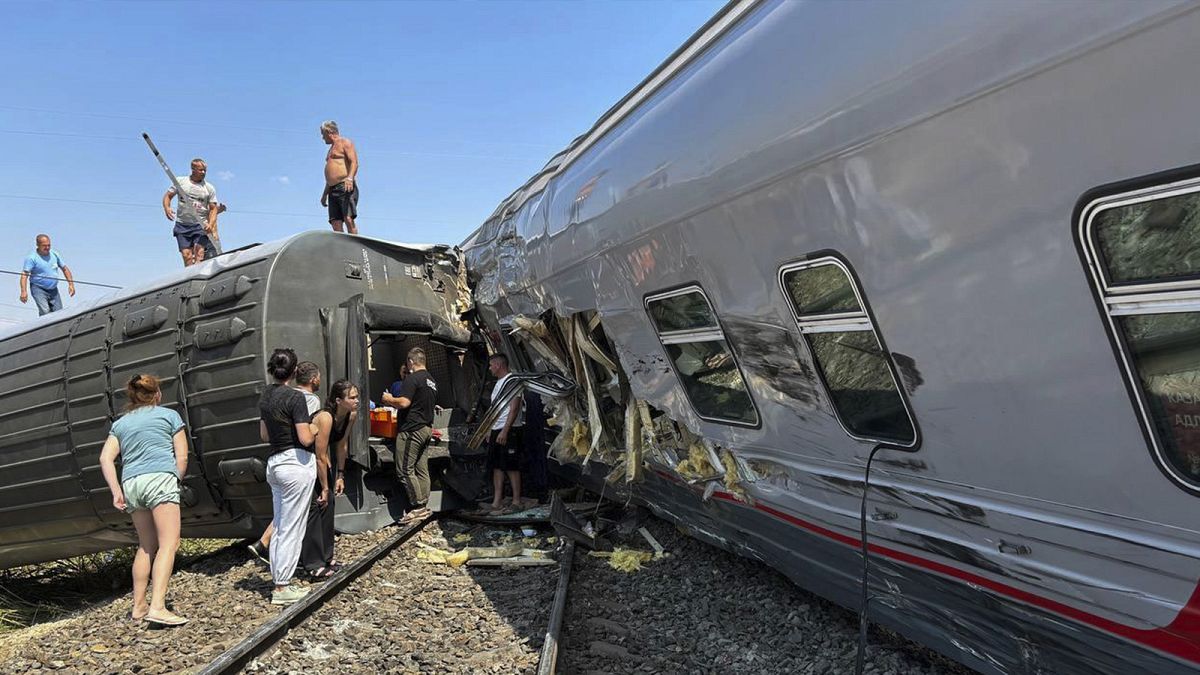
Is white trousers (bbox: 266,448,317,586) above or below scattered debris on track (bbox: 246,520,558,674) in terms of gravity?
above

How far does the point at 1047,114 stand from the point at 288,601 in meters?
5.83

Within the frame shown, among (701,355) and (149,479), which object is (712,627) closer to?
(701,355)

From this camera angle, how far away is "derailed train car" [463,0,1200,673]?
1952 millimetres

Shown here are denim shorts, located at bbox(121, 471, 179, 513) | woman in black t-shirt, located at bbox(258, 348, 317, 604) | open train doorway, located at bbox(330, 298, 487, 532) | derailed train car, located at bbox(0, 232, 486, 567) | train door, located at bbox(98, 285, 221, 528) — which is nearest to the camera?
denim shorts, located at bbox(121, 471, 179, 513)

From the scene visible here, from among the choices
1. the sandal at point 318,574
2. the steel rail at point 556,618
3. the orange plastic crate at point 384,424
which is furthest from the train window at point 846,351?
the orange plastic crate at point 384,424

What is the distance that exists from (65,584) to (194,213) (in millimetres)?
4923

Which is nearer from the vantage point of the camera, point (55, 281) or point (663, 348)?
point (663, 348)

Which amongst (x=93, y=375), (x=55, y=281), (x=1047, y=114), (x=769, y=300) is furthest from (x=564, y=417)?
(x=55, y=281)

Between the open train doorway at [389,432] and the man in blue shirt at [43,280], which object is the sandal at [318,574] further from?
the man in blue shirt at [43,280]

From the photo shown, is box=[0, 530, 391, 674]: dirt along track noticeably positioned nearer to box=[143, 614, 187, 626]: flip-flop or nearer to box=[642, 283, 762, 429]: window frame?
box=[143, 614, 187, 626]: flip-flop

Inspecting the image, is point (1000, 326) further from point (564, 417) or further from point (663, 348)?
point (564, 417)

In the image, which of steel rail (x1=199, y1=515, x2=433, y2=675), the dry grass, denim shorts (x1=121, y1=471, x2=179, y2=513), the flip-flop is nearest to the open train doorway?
steel rail (x1=199, y1=515, x2=433, y2=675)

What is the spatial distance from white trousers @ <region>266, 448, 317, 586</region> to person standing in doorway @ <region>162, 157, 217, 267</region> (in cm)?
525

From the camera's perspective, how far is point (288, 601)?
5812 mm
